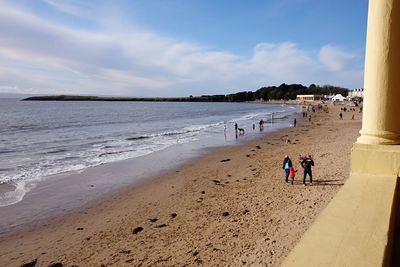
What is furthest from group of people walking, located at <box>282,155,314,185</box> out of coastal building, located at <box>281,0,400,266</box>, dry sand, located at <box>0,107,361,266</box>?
coastal building, located at <box>281,0,400,266</box>

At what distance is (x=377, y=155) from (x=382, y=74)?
953 mm

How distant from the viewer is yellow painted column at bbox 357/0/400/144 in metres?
3.94

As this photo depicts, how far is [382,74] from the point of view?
4.01m

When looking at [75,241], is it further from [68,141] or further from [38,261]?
[68,141]

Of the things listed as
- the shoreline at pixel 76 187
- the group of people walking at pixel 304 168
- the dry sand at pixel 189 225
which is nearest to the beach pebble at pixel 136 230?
the dry sand at pixel 189 225

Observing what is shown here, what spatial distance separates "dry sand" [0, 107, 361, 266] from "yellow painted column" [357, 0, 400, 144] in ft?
14.2

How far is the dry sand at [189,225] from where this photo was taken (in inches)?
330

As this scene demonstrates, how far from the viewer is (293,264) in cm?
227

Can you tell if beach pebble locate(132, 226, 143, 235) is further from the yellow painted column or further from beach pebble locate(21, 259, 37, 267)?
the yellow painted column

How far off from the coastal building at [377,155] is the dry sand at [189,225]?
13.7 ft

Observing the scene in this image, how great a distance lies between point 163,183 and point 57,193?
467cm

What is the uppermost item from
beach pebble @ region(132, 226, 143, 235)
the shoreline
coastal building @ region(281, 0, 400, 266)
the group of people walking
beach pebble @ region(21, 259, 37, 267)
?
coastal building @ region(281, 0, 400, 266)

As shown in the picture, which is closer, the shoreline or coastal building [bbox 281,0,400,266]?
coastal building [bbox 281,0,400,266]

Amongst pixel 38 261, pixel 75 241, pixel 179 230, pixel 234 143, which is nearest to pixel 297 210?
pixel 179 230
